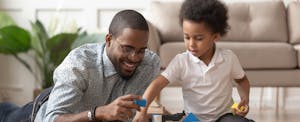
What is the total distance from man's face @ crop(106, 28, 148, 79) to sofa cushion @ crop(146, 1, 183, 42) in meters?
2.31

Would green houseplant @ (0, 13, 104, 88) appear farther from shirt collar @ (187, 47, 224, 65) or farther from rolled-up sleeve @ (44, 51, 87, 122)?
rolled-up sleeve @ (44, 51, 87, 122)

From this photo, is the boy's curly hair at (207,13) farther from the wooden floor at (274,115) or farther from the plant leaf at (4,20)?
the plant leaf at (4,20)

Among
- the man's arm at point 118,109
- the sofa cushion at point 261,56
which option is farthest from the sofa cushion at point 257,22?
the man's arm at point 118,109

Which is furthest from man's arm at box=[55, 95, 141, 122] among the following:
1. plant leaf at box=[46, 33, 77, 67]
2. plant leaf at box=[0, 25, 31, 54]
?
plant leaf at box=[0, 25, 31, 54]

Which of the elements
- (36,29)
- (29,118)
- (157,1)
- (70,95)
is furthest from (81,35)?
(70,95)

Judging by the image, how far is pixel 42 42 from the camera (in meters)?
3.98

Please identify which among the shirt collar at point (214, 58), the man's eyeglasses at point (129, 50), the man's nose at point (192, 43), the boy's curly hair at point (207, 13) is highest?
the boy's curly hair at point (207, 13)

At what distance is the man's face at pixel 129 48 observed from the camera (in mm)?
1577

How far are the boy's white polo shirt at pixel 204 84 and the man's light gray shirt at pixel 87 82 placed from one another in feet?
0.38

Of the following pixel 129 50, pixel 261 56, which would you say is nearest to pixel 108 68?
pixel 129 50

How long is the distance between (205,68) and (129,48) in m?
0.39

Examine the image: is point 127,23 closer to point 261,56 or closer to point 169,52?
point 169,52

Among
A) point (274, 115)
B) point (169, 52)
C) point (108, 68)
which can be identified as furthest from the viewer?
point (274, 115)

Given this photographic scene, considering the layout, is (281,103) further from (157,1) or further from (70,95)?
(70,95)
